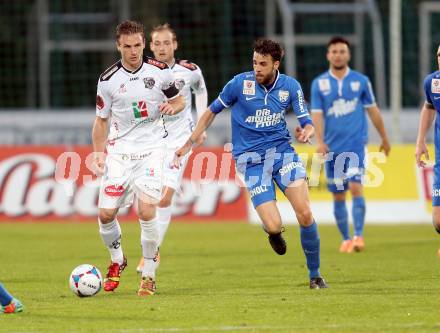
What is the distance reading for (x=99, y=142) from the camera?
10.9 metres

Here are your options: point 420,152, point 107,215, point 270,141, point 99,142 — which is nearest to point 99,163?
point 99,142

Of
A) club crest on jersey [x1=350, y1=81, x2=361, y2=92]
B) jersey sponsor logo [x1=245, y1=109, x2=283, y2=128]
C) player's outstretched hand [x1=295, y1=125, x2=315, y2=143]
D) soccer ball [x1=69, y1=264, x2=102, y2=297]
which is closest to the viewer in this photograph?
soccer ball [x1=69, y1=264, x2=102, y2=297]

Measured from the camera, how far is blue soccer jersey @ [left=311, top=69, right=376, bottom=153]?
608 inches

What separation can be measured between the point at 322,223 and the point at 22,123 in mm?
7441

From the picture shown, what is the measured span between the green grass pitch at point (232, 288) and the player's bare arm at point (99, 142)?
46.3 inches

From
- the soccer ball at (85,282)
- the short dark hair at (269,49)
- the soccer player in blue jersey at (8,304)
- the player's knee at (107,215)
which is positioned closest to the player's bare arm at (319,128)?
the short dark hair at (269,49)

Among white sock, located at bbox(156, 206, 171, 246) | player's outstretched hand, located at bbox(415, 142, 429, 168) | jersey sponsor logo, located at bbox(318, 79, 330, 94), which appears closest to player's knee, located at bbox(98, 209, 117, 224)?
white sock, located at bbox(156, 206, 171, 246)

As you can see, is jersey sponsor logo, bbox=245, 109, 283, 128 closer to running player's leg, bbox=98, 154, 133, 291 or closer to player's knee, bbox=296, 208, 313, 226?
player's knee, bbox=296, 208, 313, 226

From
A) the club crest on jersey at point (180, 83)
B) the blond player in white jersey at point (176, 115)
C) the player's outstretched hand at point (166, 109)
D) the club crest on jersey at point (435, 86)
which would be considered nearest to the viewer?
the player's outstretched hand at point (166, 109)

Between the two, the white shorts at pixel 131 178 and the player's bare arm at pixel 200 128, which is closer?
the white shorts at pixel 131 178

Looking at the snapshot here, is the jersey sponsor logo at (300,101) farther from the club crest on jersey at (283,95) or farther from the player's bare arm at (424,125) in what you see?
the player's bare arm at (424,125)

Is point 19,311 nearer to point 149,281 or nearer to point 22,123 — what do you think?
point 149,281

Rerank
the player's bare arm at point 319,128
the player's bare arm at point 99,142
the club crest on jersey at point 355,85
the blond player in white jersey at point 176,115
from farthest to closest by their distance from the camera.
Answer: the club crest on jersey at point 355,85 < the player's bare arm at point 319,128 < the blond player in white jersey at point 176,115 < the player's bare arm at point 99,142

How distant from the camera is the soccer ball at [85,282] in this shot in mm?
10133
